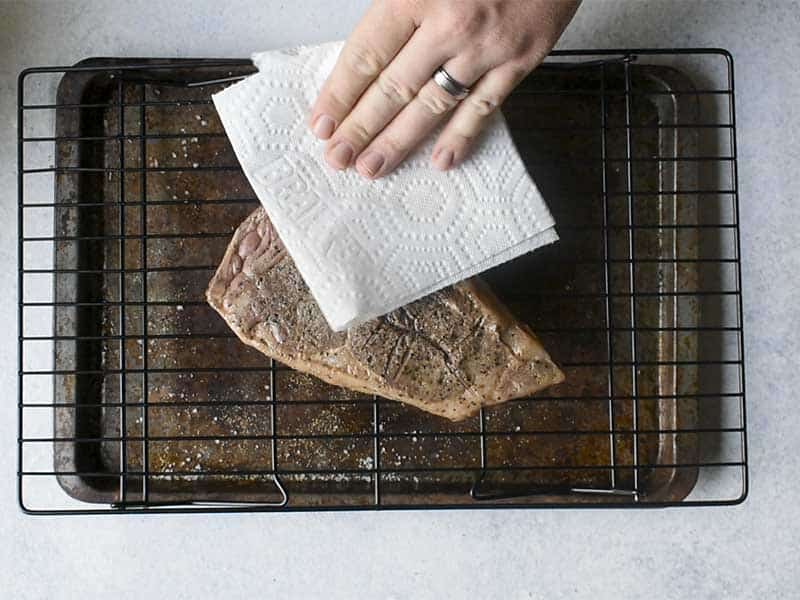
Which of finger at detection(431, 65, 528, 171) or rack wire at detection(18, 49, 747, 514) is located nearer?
finger at detection(431, 65, 528, 171)

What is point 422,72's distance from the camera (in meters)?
1.23

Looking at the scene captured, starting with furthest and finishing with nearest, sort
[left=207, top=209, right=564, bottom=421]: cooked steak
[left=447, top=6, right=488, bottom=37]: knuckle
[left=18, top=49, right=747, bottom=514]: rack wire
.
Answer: [left=18, top=49, right=747, bottom=514]: rack wire → [left=207, top=209, right=564, bottom=421]: cooked steak → [left=447, top=6, right=488, bottom=37]: knuckle

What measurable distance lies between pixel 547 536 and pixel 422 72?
890 mm

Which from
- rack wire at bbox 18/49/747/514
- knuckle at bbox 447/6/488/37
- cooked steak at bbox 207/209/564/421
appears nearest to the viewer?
knuckle at bbox 447/6/488/37

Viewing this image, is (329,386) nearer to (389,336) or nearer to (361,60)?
(389,336)

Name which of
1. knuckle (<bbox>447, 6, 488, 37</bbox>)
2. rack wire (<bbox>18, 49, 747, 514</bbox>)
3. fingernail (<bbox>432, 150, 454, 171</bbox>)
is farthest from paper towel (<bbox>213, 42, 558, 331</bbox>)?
rack wire (<bbox>18, 49, 747, 514</bbox>)

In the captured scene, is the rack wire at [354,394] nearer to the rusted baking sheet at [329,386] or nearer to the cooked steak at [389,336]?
the rusted baking sheet at [329,386]

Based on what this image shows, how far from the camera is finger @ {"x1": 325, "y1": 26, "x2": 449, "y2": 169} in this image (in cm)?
122

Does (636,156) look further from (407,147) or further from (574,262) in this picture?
(407,147)

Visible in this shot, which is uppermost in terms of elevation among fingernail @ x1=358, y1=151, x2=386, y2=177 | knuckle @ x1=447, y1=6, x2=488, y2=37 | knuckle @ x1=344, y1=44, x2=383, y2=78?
knuckle @ x1=447, y1=6, x2=488, y2=37

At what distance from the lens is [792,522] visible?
62.8 inches

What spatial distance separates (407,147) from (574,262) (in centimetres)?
45

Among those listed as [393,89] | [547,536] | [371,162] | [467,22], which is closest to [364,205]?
[371,162]

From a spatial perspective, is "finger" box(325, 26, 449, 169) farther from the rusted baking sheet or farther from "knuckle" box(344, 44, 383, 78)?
the rusted baking sheet
